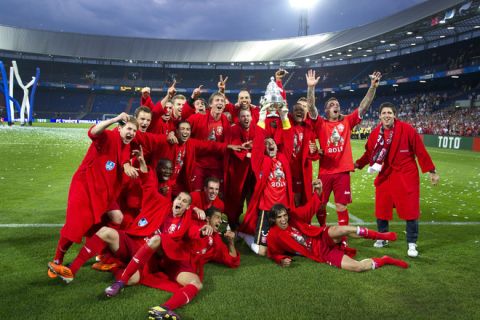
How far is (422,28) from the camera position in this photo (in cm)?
3403

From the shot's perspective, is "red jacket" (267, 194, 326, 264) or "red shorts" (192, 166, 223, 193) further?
"red shorts" (192, 166, 223, 193)

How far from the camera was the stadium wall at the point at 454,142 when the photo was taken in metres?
25.5

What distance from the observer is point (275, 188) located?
5.20 m

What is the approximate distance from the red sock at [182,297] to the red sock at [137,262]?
447 mm

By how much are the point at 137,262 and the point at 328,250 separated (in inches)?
88.4

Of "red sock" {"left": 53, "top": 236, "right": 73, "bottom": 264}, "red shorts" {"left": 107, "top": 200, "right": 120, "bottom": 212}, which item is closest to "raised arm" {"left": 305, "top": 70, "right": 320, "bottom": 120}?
"red shorts" {"left": 107, "top": 200, "right": 120, "bottom": 212}

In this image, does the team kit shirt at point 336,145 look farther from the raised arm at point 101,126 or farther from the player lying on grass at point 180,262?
the raised arm at point 101,126

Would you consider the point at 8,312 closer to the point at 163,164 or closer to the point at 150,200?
the point at 150,200

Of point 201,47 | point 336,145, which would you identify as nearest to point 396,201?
point 336,145

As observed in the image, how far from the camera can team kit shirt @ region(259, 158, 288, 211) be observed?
5160 mm

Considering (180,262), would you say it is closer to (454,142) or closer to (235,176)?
(235,176)

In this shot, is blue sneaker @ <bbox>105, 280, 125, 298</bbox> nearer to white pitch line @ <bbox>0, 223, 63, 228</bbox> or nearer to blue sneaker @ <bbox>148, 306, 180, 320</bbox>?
blue sneaker @ <bbox>148, 306, 180, 320</bbox>

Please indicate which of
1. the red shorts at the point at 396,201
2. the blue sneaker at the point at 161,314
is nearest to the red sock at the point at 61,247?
the blue sneaker at the point at 161,314

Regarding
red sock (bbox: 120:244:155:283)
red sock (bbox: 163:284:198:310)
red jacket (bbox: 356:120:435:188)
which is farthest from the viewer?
red jacket (bbox: 356:120:435:188)
